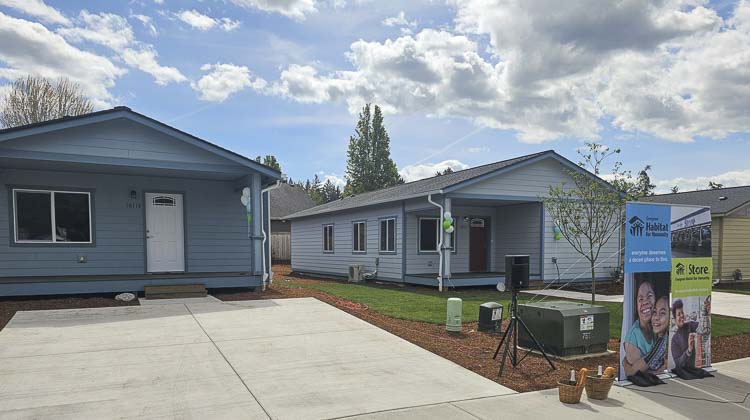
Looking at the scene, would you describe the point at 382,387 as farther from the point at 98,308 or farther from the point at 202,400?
the point at 98,308

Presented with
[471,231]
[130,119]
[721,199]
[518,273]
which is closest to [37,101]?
[130,119]

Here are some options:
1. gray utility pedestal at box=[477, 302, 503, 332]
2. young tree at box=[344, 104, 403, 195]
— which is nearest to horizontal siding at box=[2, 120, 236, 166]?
gray utility pedestal at box=[477, 302, 503, 332]

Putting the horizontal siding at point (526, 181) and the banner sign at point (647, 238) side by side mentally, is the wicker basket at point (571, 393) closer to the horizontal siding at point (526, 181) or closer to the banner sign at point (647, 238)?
the banner sign at point (647, 238)

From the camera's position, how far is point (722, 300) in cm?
1237

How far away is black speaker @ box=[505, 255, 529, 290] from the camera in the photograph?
523cm

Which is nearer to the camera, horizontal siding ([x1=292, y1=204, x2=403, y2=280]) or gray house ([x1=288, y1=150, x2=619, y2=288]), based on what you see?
gray house ([x1=288, y1=150, x2=619, y2=288])

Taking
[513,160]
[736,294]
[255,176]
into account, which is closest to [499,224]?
[513,160]

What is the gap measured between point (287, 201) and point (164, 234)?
21031 mm

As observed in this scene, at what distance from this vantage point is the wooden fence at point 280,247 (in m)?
27.3

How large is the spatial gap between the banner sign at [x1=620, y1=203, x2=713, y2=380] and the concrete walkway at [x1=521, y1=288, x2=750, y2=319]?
17.7 feet

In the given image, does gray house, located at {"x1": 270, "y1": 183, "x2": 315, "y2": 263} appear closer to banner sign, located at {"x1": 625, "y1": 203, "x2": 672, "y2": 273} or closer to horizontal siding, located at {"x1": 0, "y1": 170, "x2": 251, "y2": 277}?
horizontal siding, located at {"x1": 0, "y1": 170, "x2": 251, "y2": 277}

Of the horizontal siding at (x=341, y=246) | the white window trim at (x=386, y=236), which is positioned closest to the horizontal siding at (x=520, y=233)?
the white window trim at (x=386, y=236)

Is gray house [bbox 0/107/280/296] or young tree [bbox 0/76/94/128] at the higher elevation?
young tree [bbox 0/76/94/128]

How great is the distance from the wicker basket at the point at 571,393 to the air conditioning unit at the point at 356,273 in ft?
38.6
